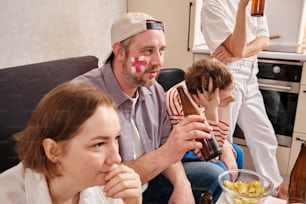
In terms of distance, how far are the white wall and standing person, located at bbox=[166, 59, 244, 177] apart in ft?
1.93

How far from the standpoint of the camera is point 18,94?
3.05 feet

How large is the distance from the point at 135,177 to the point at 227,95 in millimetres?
726

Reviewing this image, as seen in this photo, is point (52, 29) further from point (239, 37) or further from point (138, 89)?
point (239, 37)

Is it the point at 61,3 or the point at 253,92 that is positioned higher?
the point at 61,3

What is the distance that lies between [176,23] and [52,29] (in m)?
0.90

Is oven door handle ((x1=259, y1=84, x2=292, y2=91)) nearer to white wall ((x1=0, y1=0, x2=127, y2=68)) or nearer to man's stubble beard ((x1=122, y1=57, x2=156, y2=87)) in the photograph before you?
white wall ((x1=0, y1=0, x2=127, y2=68))

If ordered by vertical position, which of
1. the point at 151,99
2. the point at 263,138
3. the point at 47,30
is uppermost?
the point at 47,30

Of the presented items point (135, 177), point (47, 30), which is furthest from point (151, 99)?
point (47, 30)

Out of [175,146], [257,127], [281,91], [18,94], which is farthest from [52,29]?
[281,91]

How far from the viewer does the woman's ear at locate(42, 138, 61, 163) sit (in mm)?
582

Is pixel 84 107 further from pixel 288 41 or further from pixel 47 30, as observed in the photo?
pixel 288 41

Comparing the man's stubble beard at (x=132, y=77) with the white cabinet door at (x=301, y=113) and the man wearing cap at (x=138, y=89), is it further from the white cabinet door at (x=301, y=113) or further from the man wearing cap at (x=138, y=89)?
the white cabinet door at (x=301, y=113)

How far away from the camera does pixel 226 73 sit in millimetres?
1225

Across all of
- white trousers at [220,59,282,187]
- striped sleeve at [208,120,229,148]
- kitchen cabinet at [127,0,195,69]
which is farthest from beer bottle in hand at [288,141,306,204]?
kitchen cabinet at [127,0,195,69]
